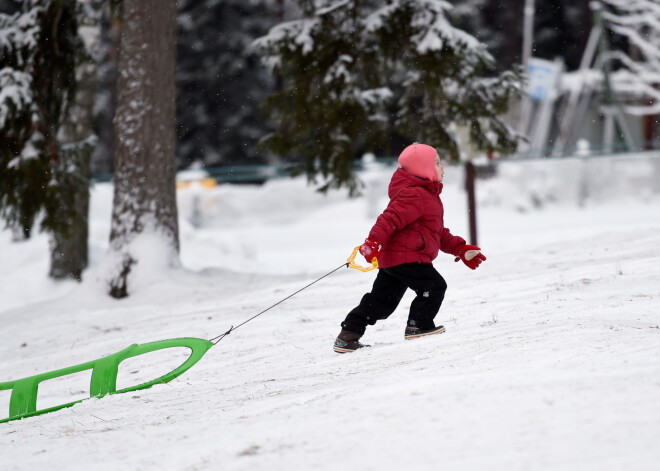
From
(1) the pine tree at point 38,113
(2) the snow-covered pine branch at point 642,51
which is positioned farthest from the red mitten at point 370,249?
(2) the snow-covered pine branch at point 642,51

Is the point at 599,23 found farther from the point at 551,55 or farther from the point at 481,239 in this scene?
the point at 551,55

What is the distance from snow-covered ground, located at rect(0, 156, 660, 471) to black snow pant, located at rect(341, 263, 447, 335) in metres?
0.19

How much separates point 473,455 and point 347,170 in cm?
729

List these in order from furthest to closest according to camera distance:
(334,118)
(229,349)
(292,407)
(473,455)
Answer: (334,118) → (229,349) → (292,407) → (473,455)

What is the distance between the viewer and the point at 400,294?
5160 mm

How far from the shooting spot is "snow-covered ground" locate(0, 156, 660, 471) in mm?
3072

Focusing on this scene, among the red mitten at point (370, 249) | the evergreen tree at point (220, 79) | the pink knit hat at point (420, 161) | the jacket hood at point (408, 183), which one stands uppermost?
the pink knit hat at point (420, 161)

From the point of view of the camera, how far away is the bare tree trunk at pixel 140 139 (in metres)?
8.84

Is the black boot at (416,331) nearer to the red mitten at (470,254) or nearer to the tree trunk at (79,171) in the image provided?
the red mitten at (470,254)

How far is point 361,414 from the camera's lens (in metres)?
3.46

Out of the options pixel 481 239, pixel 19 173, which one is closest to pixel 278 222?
pixel 481 239

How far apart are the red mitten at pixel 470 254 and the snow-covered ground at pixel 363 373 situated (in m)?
0.41

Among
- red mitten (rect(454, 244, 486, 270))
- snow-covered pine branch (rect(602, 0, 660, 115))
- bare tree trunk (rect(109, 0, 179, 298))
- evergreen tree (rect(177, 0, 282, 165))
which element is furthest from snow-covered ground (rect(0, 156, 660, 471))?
evergreen tree (rect(177, 0, 282, 165))

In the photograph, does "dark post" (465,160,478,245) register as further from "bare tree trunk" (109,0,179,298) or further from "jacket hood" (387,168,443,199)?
"jacket hood" (387,168,443,199)
